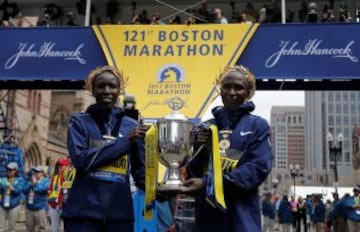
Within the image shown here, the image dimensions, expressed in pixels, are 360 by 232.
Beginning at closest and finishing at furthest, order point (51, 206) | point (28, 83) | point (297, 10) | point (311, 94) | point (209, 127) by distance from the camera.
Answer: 1. point (209, 127)
2. point (51, 206)
3. point (28, 83)
4. point (297, 10)
5. point (311, 94)

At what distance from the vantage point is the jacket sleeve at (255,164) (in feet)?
10.4

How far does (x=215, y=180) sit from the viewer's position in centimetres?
310

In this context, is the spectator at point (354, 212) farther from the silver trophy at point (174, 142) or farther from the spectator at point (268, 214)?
the silver trophy at point (174, 142)

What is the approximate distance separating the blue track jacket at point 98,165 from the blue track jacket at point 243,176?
1.64ft

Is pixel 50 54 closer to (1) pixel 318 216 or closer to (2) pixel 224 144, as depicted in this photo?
(2) pixel 224 144

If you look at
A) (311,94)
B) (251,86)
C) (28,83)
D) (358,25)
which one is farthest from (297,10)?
(311,94)

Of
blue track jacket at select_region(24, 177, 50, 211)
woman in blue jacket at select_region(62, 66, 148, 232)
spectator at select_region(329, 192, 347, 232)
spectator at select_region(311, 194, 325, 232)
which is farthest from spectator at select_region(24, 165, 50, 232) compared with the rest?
spectator at select_region(311, 194, 325, 232)

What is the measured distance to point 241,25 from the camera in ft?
37.1

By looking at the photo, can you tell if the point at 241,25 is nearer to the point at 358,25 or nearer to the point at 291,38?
the point at 291,38

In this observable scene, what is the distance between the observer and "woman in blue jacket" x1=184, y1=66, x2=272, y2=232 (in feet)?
10.4

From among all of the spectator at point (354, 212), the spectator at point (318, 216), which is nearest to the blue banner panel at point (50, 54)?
the spectator at point (354, 212)

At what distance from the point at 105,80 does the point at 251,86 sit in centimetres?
98

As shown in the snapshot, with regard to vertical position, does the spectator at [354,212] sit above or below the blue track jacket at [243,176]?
below

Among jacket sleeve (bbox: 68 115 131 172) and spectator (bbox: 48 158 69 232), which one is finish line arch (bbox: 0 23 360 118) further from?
jacket sleeve (bbox: 68 115 131 172)
